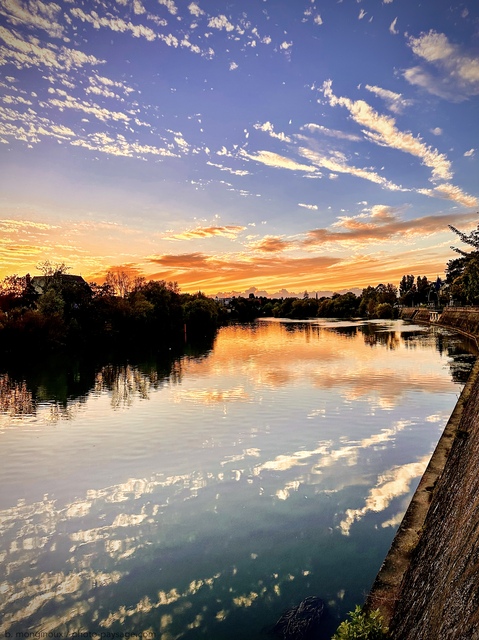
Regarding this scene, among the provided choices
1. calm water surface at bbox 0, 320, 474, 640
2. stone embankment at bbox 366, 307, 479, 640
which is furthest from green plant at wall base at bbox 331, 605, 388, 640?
calm water surface at bbox 0, 320, 474, 640

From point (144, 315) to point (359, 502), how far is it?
8007 cm

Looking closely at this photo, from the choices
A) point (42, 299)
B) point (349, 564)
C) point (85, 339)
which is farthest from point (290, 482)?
point (85, 339)

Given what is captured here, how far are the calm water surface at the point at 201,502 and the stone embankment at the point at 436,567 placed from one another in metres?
1.38

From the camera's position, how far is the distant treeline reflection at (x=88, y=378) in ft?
93.2

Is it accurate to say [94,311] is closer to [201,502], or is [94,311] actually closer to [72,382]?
[72,382]

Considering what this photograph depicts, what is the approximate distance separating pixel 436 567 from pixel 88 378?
3635 cm

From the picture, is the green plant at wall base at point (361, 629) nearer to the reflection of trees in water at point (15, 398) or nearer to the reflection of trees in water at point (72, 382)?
the reflection of trees in water at point (72, 382)

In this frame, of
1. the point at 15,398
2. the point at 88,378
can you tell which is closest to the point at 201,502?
the point at 15,398

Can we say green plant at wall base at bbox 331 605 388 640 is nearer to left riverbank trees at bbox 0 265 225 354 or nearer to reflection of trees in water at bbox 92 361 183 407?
reflection of trees in water at bbox 92 361 183 407

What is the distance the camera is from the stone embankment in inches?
188

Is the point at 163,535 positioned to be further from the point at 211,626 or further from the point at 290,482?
the point at 290,482

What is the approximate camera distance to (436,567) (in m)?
6.59

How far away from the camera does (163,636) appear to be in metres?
7.94

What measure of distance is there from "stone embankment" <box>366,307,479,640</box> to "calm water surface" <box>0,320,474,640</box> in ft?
4.52
